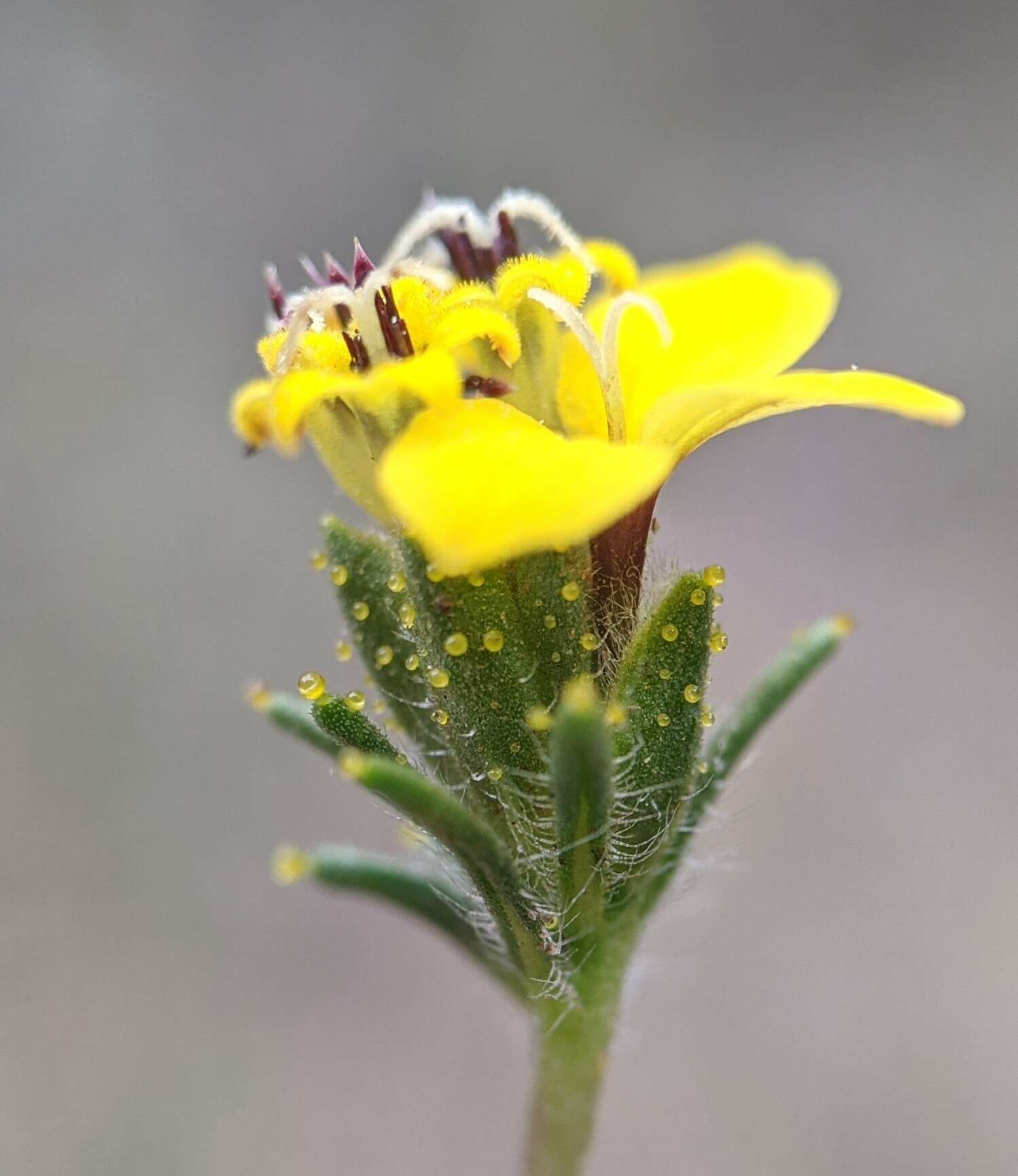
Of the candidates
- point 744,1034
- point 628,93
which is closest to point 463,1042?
point 744,1034

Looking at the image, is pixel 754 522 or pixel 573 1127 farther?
pixel 754 522

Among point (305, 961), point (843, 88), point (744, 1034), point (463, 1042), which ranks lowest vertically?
point (744, 1034)

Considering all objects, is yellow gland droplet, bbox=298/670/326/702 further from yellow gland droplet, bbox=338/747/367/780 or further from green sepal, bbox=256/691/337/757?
yellow gland droplet, bbox=338/747/367/780

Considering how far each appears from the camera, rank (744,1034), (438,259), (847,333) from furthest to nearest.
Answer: (847,333) → (744,1034) → (438,259)

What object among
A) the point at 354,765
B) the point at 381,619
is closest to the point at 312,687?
the point at 381,619

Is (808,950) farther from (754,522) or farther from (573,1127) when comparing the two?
(573,1127)

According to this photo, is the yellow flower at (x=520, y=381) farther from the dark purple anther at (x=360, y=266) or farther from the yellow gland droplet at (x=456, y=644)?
the yellow gland droplet at (x=456, y=644)

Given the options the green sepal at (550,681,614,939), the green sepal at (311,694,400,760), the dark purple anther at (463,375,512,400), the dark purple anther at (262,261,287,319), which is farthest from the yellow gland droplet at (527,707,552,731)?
Result: the dark purple anther at (262,261,287,319)
